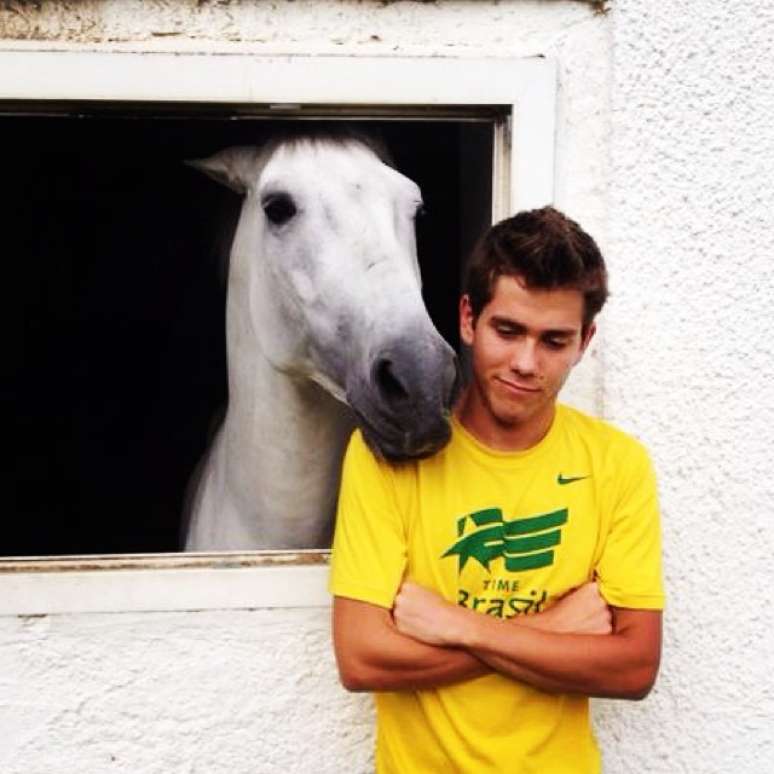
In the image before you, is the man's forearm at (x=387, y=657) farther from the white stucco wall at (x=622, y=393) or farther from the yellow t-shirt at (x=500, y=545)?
the white stucco wall at (x=622, y=393)

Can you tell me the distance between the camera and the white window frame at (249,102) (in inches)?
72.2

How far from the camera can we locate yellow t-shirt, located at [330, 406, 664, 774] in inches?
63.0

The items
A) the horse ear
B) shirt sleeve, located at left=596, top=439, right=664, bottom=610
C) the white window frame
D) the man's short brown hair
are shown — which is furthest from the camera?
the horse ear

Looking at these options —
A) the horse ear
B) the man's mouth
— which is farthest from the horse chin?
the horse ear

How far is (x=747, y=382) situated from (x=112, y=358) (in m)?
1.95

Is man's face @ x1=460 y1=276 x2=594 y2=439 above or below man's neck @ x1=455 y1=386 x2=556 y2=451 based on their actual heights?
above

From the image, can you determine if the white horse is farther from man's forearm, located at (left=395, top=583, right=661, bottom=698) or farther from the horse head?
man's forearm, located at (left=395, top=583, right=661, bottom=698)

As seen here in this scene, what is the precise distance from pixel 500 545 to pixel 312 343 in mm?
614

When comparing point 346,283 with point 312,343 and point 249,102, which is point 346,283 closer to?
point 312,343

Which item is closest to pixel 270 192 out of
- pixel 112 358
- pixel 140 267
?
pixel 140 267

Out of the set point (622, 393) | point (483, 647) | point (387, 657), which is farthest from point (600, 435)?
point (387, 657)

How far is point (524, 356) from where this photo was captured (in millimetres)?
1524

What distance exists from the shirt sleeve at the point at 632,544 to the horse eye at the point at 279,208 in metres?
0.85

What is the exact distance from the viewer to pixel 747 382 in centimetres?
204
